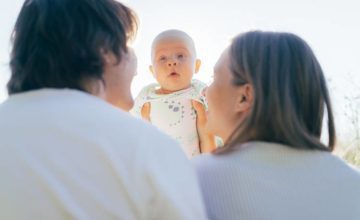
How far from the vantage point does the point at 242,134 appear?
3.37 feet

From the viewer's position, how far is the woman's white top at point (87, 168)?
29.5 inches

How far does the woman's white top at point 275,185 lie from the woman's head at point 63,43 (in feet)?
0.91

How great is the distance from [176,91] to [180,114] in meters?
0.10

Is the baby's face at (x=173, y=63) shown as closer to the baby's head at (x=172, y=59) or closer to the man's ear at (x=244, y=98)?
the baby's head at (x=172, y=59)

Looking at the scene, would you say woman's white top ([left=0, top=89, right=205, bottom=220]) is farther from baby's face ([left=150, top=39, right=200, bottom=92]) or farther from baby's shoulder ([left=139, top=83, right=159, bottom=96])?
baby's shoulder ([left=139, top=83, right=159, bottom=96])

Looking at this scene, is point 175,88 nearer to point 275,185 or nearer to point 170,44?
point 170,44

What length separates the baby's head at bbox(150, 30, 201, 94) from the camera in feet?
7.07

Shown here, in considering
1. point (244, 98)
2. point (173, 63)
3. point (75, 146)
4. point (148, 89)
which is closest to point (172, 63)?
point (173, 63)

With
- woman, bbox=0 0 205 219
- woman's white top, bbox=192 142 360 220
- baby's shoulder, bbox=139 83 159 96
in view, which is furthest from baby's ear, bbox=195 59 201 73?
woman, bbox=0 0 205 219

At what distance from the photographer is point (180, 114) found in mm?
2156

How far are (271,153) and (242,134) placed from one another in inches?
2.6

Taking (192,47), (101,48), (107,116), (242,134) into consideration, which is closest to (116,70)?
(101,48)

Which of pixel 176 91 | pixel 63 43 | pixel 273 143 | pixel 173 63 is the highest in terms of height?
pixel 63 43

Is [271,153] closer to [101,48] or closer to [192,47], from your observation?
[101,48]
